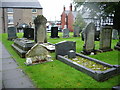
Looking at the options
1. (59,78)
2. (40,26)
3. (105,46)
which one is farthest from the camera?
(40,26)

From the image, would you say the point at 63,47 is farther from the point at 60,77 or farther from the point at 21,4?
the point at 21,4

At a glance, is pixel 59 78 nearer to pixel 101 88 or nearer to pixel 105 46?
pixel 101 88

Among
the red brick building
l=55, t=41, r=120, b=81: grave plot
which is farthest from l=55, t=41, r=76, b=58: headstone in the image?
the red brick building

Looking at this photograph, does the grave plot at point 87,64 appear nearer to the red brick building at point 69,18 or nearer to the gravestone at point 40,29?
the gravestone at point 40,29

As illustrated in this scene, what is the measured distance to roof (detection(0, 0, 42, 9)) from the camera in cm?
3828

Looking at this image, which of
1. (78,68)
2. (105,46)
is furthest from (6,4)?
(78,68)

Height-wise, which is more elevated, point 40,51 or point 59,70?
point 40,51

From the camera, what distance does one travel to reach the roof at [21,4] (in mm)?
38281

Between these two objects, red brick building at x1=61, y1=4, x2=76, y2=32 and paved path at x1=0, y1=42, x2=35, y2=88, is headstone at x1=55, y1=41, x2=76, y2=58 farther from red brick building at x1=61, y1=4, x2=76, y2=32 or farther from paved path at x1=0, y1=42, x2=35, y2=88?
red brick building at x1=61, y1=4, x2=76, y2=32

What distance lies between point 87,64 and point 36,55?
285 cm

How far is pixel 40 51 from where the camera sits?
814cm

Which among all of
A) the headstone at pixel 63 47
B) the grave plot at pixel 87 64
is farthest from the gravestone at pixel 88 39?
the headstone at pixel 63 47

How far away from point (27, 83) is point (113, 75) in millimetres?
3662

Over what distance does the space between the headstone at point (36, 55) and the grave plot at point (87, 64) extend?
0.93 meters
